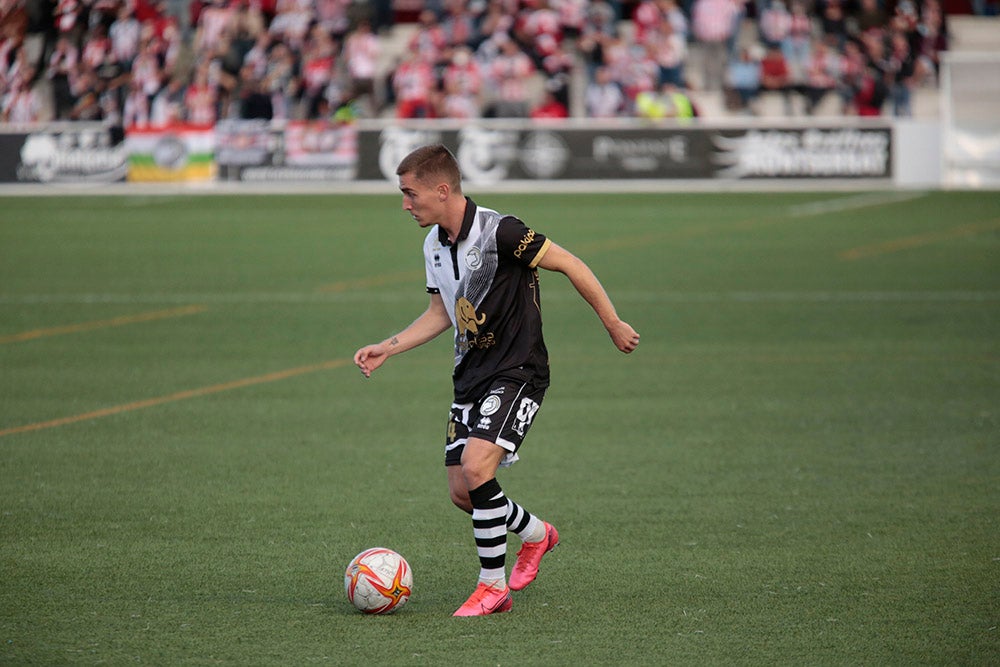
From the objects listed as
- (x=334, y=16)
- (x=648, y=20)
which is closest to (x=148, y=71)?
(x=334, y=16)

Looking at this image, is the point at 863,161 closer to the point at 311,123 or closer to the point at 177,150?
the point at 311,123

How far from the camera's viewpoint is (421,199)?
589 cm

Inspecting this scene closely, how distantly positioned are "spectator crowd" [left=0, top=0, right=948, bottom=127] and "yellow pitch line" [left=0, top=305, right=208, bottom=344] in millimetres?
14538

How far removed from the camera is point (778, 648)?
539cm

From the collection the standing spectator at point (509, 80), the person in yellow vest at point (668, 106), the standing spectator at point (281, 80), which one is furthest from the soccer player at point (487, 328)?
the standing spectator at point (509, 80)

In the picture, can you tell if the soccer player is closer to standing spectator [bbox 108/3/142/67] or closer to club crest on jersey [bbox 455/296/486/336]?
club crest on jersey [bbox 455/296/486/336]

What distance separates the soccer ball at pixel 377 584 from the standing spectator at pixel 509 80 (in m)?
27.0

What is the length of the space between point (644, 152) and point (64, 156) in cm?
1197

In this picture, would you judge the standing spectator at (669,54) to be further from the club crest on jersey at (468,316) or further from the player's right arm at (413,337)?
the club crest on jersey at (468,316)

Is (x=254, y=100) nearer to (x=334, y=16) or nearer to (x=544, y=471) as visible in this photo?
(x=334, y=16)

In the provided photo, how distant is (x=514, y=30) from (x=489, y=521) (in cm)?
2922

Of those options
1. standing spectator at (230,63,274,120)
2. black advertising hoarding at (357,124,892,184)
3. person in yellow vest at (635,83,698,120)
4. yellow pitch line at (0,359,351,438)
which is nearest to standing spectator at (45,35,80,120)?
yellow pitch line at (0,359,351,438)

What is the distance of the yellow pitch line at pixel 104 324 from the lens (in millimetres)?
13883

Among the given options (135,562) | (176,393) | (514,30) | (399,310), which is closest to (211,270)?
(399,310)
